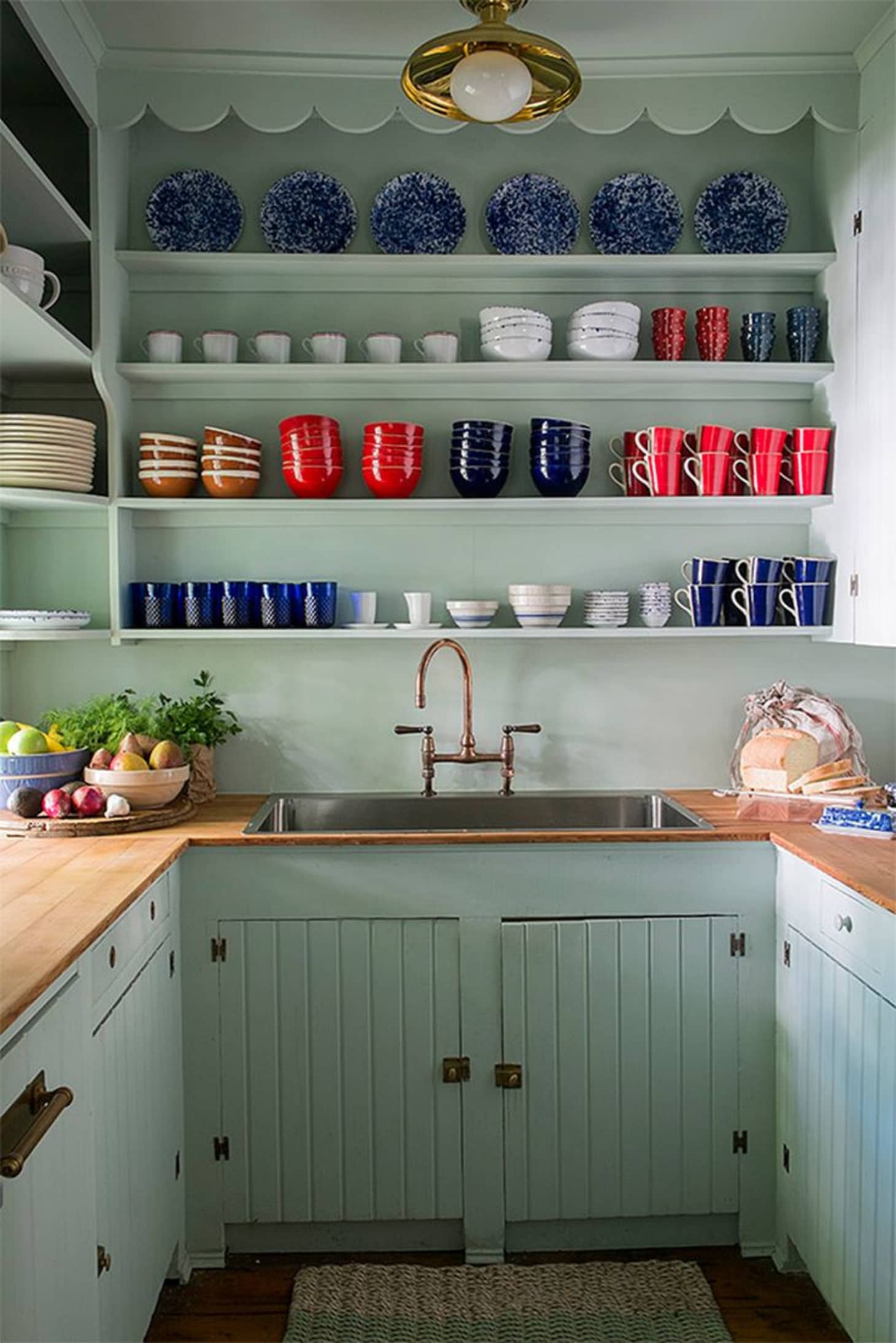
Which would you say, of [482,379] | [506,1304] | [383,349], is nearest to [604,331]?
[482,379]

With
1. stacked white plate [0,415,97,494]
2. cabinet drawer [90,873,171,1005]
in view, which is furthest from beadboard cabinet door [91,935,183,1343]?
stacked white plate [0,415,97,494]

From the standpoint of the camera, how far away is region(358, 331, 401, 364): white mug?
304 centimetres

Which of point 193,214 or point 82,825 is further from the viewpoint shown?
point 193,214

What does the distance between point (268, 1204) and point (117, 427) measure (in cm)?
184

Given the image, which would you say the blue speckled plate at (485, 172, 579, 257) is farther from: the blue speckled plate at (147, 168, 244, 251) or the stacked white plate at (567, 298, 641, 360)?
the blue speckled plate at (147, 168, 244, 251)

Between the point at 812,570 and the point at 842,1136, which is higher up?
the point at 812,570

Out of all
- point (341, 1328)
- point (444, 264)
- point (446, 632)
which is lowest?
point (341, 1328)

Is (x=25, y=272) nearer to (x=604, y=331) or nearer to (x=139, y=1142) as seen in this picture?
(x=604, y=331)

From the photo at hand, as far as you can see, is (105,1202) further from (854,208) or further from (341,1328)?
(854,208)

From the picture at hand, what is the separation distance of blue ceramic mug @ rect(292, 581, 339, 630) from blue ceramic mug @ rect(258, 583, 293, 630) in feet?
0.06

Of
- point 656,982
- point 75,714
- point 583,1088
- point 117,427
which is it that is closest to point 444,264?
point 117,427

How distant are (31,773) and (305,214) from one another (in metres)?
1.57

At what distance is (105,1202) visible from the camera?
6.32ft

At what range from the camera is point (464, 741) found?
3174mm
